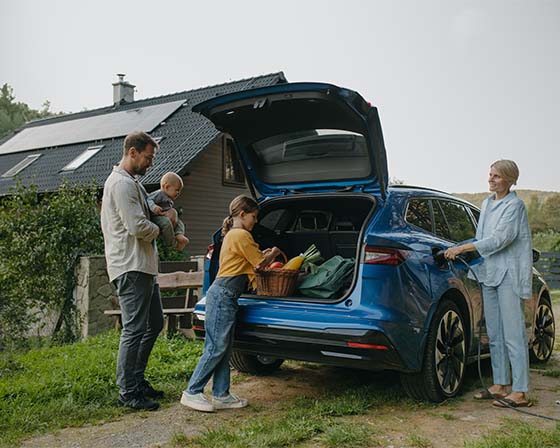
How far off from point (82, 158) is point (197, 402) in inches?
597

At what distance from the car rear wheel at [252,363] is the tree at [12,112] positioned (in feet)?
162

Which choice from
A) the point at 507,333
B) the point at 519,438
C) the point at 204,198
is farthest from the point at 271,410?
the point at 204,198

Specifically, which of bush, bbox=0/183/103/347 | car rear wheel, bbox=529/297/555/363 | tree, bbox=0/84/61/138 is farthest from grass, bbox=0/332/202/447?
tree, bbox=0/84/61/138

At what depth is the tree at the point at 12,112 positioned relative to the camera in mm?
49219

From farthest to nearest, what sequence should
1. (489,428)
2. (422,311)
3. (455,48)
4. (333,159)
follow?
(455,48) < (333,159) < (422,311) < (489,428)

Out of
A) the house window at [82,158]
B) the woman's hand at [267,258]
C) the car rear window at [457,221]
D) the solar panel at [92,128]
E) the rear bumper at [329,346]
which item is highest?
the solar panel at [92,128]

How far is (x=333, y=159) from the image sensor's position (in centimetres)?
480

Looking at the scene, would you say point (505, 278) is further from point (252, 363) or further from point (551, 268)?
point (551, 268)

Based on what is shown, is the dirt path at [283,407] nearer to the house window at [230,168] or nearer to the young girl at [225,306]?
the young girl at [225,306]

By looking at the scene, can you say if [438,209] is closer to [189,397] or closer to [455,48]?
[189,397]

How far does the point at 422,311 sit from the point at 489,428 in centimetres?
88

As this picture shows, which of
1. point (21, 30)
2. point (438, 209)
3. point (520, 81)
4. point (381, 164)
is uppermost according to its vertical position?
point (21, 30)

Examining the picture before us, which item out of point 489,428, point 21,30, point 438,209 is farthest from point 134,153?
point 21,30

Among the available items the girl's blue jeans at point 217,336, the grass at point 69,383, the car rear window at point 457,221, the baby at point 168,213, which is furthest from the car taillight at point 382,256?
the grass at point 69,383
